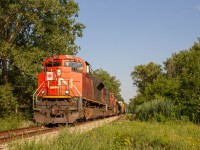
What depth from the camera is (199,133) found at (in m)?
12.0

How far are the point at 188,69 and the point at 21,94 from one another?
567 inches

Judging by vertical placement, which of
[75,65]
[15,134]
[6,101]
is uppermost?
[75,65]

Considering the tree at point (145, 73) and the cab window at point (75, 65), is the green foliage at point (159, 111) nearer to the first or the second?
the cab window at point (75, 65)

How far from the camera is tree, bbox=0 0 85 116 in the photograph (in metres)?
23.8

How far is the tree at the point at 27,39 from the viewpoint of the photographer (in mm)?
23828

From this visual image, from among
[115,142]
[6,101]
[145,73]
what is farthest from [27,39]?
[145,73]

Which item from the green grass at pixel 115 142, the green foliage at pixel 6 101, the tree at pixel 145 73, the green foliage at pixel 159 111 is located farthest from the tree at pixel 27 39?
the tree at pixel 145 73

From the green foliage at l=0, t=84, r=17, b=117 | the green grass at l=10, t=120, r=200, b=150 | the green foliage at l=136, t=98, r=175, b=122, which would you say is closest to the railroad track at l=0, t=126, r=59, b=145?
the green grass at l=10, t=120, r=200, b=150

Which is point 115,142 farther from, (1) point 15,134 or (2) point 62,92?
(2) point 62,92

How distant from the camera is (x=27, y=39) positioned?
2705 cm

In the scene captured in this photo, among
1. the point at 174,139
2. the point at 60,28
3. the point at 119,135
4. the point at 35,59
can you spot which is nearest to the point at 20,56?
the point at 35,59

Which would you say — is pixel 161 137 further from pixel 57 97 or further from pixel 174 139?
pixel 57 97

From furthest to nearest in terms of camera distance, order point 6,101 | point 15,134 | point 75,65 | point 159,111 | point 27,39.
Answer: point 27,39, point 6,101, point 75,65, point 159,111, point 15,134

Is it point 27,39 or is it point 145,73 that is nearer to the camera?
point 27,39
